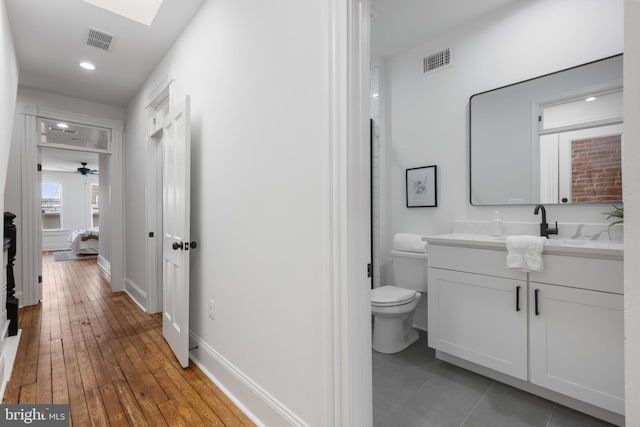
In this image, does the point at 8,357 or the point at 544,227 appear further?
the point at 8,357

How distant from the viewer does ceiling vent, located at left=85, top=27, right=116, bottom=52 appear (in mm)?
2512

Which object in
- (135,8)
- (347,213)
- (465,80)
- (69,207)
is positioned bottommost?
(347,213)

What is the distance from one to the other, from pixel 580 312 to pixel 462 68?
2001 millimetres

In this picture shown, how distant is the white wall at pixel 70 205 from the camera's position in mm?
8344

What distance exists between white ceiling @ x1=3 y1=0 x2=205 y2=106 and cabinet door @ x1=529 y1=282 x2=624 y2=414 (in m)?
3.08

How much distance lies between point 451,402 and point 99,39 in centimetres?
388

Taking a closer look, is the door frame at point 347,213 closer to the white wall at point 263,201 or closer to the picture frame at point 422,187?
the white wall at point 263,201

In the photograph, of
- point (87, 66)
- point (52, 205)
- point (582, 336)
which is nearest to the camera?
point (582, 336)

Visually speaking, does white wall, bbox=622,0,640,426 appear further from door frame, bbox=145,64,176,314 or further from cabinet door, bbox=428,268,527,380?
door frame, bbox=145,64,176,314

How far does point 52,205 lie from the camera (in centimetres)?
851

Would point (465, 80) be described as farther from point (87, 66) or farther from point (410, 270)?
point (87, 66)

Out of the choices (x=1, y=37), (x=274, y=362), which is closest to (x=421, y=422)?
(x=274, y=362)

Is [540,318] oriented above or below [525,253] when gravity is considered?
below

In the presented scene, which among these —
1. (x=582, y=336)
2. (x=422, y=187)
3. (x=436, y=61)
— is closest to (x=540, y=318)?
(x=582, y=336)
